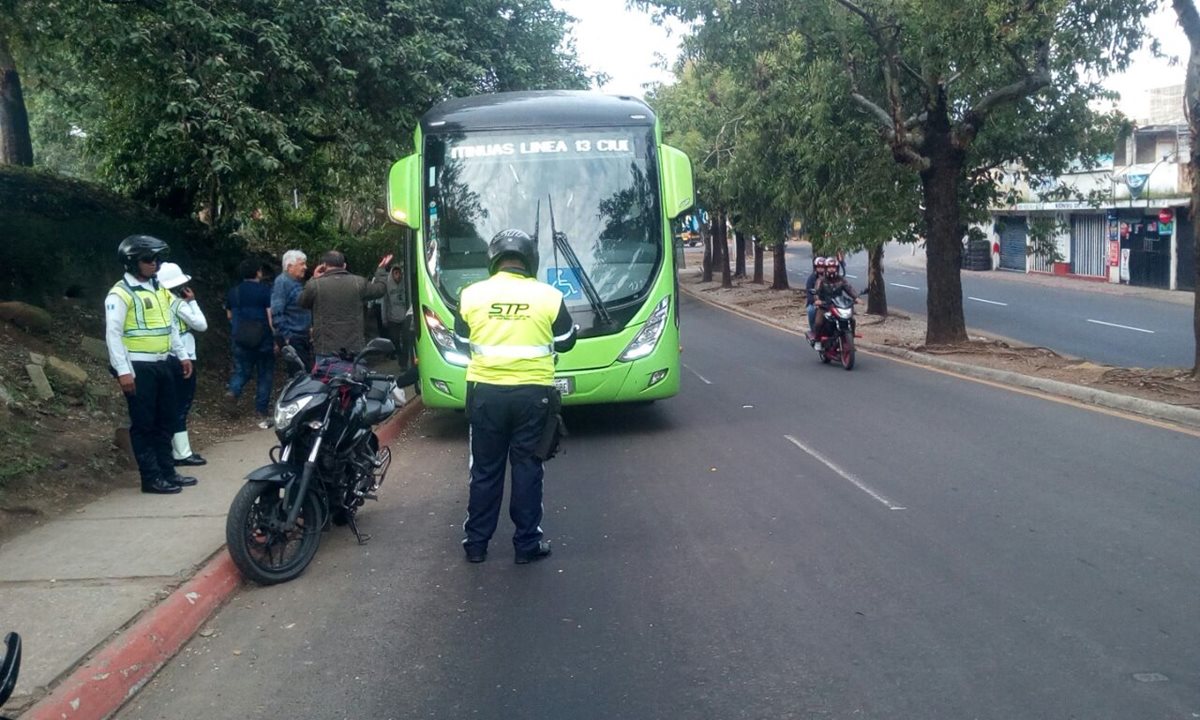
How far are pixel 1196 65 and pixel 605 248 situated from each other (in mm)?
7190

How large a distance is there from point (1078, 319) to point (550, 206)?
2084cm

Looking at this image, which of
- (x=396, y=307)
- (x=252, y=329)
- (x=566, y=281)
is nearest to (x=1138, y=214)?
(x=396, y=307)

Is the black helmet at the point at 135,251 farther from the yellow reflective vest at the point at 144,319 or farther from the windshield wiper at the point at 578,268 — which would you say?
the windshield wiper at the point at 578,268

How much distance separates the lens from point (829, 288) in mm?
17094

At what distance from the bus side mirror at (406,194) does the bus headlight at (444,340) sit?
0.93m

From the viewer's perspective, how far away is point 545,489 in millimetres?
9180

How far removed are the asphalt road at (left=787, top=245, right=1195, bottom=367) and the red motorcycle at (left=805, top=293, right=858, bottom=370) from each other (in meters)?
4.86

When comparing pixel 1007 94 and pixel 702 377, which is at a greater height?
pixel 1007 94

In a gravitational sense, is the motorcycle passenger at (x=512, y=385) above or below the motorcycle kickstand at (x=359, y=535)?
above

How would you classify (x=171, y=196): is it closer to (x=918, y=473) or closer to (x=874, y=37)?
(x=874, y=37)

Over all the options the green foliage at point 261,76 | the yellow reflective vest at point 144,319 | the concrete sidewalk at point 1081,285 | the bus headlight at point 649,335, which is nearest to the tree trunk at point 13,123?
the green foliage at point 261,76

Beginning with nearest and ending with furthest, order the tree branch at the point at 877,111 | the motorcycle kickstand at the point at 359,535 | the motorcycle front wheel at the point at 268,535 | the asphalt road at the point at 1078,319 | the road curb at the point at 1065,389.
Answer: the motorcycle front wheel at the point at 268,535 → the motorcycle kickstand at the point at 359,535 → the road curb at the point at 1065,389 → the tree branch at the point at 877,111 → the asphalt road at the point at 1078,319

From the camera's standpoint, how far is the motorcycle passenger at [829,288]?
17016 mm

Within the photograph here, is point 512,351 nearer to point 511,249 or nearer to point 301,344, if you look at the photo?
point 511,249
